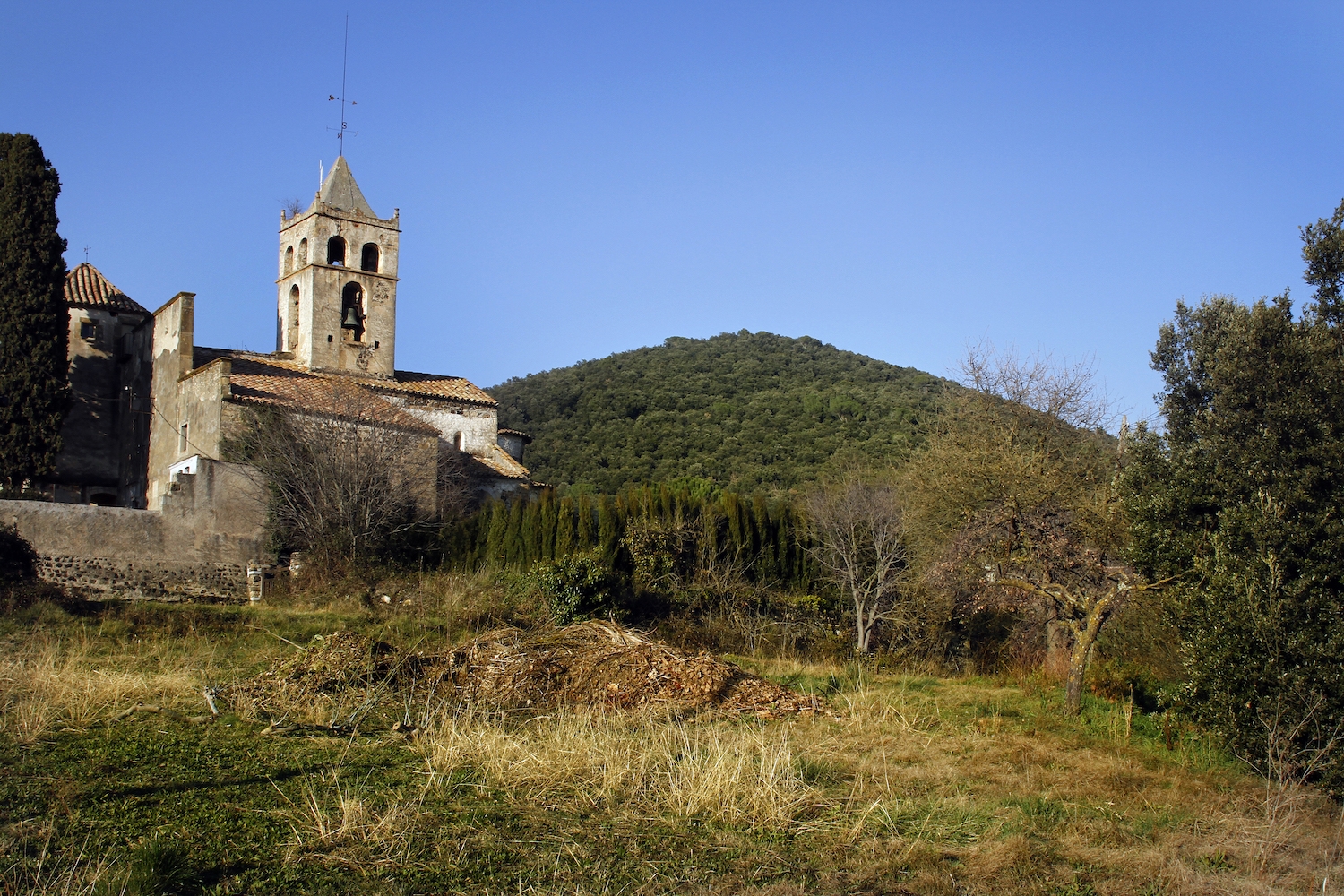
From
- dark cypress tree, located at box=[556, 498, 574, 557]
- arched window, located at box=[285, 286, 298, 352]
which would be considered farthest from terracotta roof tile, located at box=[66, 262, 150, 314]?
dark cypress tree, located at box=[556, 498, 574, 557]

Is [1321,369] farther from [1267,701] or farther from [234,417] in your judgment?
[234,417]

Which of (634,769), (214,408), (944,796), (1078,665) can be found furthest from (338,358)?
(944,796)

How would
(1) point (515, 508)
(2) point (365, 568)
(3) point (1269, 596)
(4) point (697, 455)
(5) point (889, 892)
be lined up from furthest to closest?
1. (4) point (697, 455)
2. (1) point (515, 508)
3. (2) point (365, 568)
4. (3) point (1269, 596)
5. (5) point (889, 892)

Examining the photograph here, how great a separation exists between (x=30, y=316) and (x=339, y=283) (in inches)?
346

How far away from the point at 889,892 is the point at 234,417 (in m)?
19.8

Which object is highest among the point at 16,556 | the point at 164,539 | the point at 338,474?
the point at 338,474

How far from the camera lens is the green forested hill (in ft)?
140

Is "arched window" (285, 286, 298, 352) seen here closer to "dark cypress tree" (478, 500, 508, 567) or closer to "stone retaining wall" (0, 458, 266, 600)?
"stone retaining wall" (0, 458, 266, 600)

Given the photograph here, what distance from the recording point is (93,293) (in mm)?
28156

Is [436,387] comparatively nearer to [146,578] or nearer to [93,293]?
[93,293]

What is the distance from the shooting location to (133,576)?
66.1ft

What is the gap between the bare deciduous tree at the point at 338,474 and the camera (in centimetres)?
2230

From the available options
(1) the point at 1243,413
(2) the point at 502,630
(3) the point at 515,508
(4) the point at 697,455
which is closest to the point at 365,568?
(3) the point at 515,508

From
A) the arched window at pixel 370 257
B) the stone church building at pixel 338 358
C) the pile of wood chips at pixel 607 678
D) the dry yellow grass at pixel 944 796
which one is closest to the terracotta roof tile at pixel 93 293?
the stone church building at pixel 338 358
